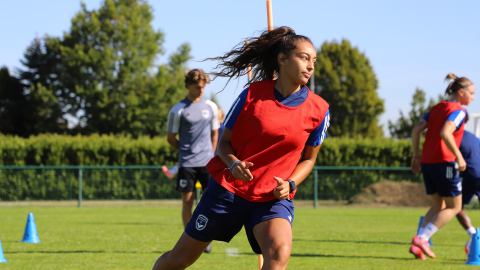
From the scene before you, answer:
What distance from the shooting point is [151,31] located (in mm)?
43781

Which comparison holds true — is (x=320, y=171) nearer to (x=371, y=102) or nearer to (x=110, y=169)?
(x=110, y=169)

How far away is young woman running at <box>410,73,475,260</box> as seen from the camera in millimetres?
6336

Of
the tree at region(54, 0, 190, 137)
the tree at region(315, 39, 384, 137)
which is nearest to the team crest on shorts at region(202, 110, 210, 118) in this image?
the tree at region(54, 0, 190, 137)

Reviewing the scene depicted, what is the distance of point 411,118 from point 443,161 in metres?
45.4

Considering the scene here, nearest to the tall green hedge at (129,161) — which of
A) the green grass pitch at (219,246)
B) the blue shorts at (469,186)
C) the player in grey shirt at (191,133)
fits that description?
the green grass pitch at (219,246)

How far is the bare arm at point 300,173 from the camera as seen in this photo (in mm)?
3246

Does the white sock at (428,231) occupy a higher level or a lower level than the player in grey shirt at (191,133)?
lower

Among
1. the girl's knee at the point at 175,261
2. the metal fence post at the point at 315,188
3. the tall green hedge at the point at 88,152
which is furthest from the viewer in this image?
the tall green hedge at the point at 88,152

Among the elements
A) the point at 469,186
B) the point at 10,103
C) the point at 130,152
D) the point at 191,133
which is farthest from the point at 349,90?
the point at 191,133

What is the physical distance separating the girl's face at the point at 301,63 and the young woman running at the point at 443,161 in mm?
3326

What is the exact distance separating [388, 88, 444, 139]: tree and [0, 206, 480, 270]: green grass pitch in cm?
3870

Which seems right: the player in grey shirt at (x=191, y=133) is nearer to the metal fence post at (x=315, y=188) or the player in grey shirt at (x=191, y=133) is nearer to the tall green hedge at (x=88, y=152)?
the metal fence post at (x=315, y=188)

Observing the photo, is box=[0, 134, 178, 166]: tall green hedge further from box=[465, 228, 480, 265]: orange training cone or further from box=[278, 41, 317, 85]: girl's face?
box=[278, 41, 317, 85]: girl's face

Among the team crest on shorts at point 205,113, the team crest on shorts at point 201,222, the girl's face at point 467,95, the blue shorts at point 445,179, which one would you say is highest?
the girl's face at point 467,95
